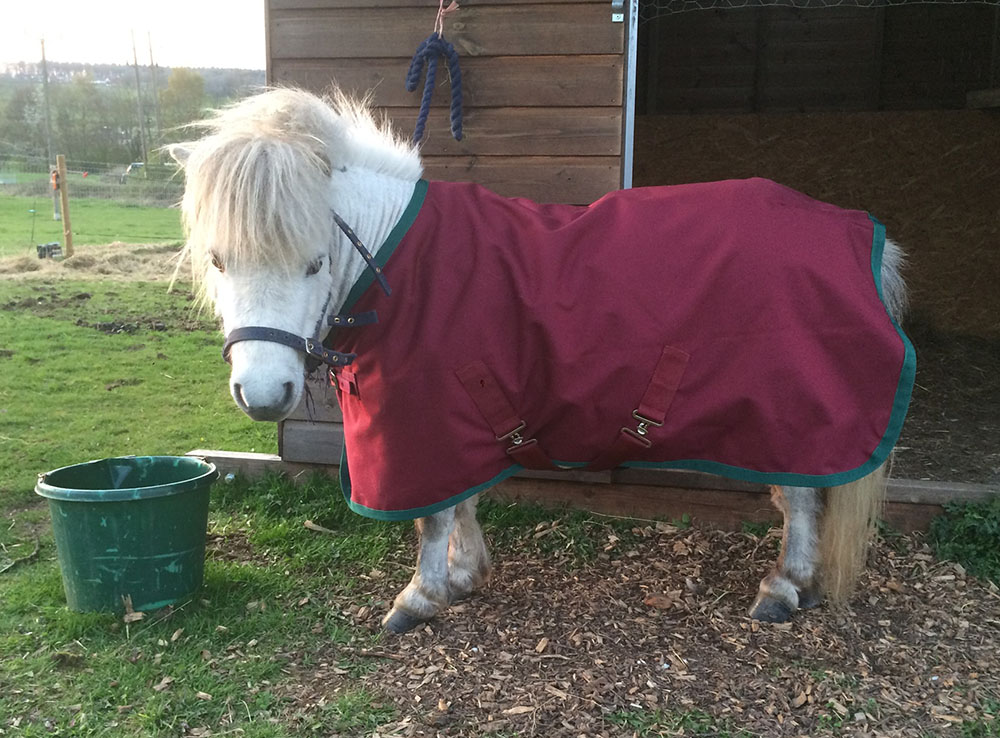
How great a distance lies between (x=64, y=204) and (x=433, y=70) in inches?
281

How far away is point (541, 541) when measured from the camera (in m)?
3.40

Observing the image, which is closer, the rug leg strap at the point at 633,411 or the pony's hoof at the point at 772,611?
the rug leg strap at the point at 633,411

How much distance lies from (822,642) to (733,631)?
10.9 inches

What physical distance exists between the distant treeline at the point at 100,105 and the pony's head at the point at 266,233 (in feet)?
26.6

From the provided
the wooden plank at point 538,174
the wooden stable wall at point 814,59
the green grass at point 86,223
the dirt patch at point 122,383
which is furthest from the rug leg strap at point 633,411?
the green grass at point 86,223

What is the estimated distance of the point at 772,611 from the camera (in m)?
2.77

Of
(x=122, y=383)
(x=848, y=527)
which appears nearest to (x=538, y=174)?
(x=848, y=527)

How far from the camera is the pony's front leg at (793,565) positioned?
277cm

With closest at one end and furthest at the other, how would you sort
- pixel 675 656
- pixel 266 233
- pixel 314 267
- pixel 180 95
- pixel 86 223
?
1. pixel 266 233
2. pixel 314 267
3. pixel 675 656
4. pixel 86 223
5. pixel 180 95

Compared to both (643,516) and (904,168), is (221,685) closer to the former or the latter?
(643,516)

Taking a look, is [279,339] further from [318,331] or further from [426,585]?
[426,585]

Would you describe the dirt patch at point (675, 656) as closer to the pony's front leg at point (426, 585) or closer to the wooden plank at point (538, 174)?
the pony's front leg at point (426, 585)

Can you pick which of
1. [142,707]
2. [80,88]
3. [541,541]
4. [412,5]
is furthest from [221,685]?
[80,88]

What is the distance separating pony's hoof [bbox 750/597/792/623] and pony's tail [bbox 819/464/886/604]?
179 mm
